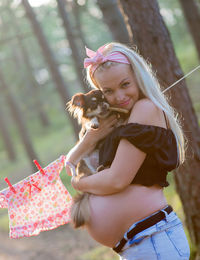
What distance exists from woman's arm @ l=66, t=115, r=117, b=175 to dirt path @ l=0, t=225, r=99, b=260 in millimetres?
6309

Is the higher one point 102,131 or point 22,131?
point 22,131

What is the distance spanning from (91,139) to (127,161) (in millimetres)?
662

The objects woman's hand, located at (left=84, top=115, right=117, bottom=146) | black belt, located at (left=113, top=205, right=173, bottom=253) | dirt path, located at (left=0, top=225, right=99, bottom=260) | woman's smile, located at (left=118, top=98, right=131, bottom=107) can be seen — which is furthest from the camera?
dirt path, located at (left=0, top=225, right=99, bottom=260)

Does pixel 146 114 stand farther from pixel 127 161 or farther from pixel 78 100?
pixel 78 100

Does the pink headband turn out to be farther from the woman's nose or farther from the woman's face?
the woman's nose

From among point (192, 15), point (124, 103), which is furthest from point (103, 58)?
point (192, 15)

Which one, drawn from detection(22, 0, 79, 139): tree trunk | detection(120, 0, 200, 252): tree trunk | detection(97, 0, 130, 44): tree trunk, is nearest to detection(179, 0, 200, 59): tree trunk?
detection(22, 0, 79, 139): tree trunk

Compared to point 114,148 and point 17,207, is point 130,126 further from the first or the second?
point 17,207

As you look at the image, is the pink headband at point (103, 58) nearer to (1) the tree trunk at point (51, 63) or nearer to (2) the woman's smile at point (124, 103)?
(2) the woman's smile at point (124, 103)

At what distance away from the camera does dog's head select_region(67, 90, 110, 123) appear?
3.36m

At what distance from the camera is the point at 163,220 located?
2.63 meters

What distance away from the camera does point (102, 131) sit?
3.05 meters

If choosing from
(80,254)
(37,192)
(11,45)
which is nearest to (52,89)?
(11,45)

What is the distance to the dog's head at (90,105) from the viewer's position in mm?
3359
